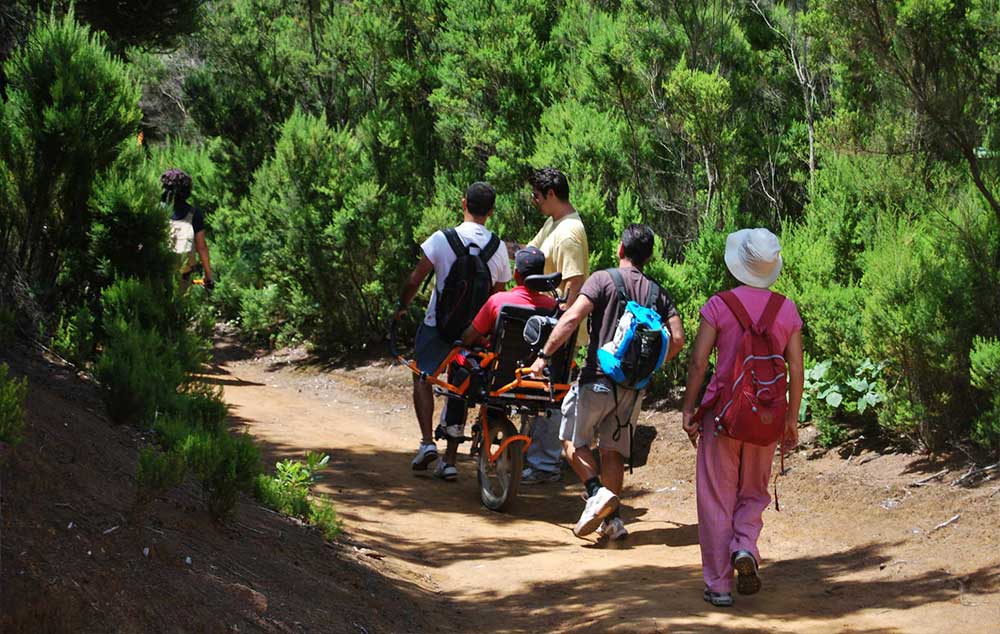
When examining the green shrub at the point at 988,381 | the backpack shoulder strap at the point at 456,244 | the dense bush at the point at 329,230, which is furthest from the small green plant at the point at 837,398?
the dense bush at the point at 329,230

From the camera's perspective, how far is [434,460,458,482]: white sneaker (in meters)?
8.56

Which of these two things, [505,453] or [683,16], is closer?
[505,453]

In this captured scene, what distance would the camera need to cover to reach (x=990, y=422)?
7336 mm

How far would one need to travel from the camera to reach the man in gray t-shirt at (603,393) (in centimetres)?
682

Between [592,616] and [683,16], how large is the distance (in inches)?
276

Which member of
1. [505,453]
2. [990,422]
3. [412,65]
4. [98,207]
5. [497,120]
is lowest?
[505,453]

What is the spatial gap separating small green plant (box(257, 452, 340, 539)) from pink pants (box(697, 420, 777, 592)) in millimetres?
2068

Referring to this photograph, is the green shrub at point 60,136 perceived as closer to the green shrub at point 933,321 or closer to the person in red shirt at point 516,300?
the person in red shirt at point 516,300

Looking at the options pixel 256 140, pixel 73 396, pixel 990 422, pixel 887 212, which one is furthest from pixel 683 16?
pixel 256 140

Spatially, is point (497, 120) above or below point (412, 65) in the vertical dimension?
below

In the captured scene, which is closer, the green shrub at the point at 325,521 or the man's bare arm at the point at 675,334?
the green shrub at the point at 325,521

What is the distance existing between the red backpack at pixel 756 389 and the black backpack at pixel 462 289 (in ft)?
9.42

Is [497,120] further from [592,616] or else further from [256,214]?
[592,616]

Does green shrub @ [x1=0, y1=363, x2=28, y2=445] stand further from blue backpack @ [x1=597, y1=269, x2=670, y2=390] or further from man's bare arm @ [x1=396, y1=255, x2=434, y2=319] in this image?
man's bare arm @ [x1=396, y1=255, x2=434, y2=319]
